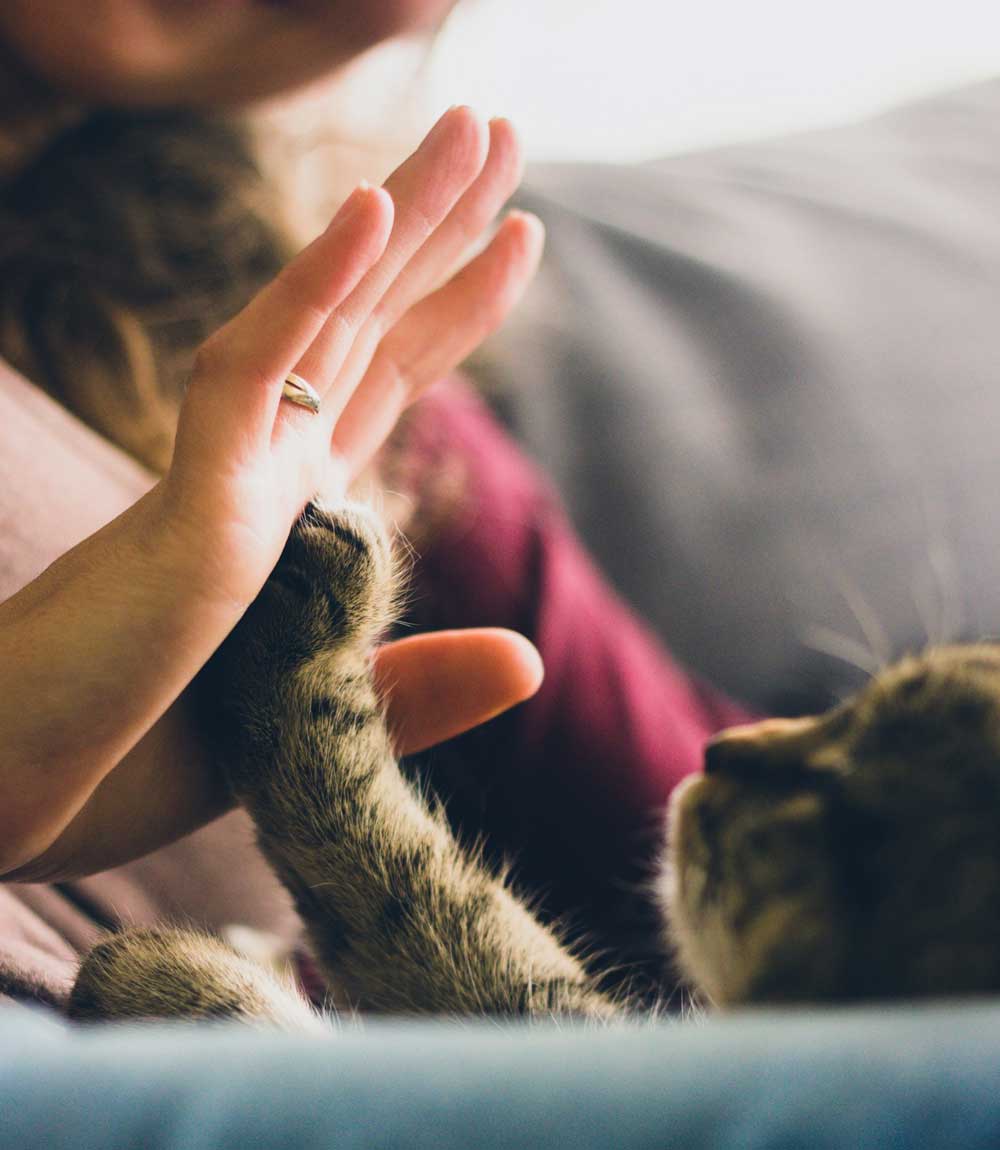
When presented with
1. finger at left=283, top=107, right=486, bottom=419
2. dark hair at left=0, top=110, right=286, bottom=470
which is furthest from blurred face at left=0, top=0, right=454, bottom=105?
finger at left=283, top=107, right=486, bottom=419

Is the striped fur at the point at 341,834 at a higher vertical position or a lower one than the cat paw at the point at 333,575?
lower

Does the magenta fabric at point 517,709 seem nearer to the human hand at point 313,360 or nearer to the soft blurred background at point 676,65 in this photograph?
the human hand at point 313,360

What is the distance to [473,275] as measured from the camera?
0.56 metres

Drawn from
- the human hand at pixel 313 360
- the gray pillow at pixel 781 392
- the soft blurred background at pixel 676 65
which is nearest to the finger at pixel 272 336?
the human hand at pixel 313 360

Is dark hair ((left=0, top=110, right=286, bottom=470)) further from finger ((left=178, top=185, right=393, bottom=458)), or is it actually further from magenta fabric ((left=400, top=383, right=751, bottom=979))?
finger ((left=178, top=185, right=393, bottom=458))

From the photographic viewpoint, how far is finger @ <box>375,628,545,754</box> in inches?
18.4

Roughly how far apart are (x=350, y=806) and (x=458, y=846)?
0.22 ft

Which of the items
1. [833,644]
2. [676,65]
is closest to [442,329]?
[833,644]

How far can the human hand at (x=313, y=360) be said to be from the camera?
1.16ft

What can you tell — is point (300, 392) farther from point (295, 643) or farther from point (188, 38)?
point (188, 38)

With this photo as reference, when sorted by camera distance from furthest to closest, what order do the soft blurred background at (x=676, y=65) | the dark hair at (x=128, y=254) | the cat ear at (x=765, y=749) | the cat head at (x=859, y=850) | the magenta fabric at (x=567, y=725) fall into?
1. the soft blurred background at (x=676, y=65)
2. the dark hair at (x=128, y=254)
3. the magenta fabric at (x=567, y=725)
4. the cat ear at (x=765, y=749)
5. the cat head at (x=859, y=850)

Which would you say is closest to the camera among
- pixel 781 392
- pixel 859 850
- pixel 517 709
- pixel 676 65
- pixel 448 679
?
pixel 859 850

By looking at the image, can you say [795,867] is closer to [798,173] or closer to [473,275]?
[473,275]

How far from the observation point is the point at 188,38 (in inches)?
28.8
